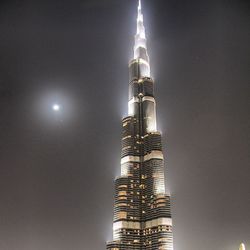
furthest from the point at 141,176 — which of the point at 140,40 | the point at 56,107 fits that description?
the point at 56,107

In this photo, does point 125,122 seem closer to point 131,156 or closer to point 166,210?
point 131,156

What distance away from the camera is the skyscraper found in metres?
97.1

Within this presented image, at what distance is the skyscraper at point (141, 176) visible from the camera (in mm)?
97062

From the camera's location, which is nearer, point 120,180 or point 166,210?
point 166,210

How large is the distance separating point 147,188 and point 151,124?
21768 mm

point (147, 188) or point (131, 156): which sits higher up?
point (131, 156)

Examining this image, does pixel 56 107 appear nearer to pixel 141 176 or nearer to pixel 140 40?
pixel 141 176

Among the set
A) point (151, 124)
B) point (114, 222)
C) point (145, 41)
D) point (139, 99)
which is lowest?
point (114, 222)

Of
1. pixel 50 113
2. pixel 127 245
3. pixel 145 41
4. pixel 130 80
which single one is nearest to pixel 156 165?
pixel 127 245

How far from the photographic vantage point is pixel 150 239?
318 feet

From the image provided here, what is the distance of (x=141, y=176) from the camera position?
110250 millimetres

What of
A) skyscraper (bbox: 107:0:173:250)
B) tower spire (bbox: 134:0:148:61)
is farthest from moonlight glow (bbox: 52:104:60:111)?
tower spire (bbox: 134:0:148:61)

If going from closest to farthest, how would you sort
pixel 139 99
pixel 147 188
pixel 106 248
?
pixel 106 248
pixel 147 188
pixel 139 99

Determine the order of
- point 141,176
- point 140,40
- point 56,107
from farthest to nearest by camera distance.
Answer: point 140,40 → point 141,176 → point 56,107
